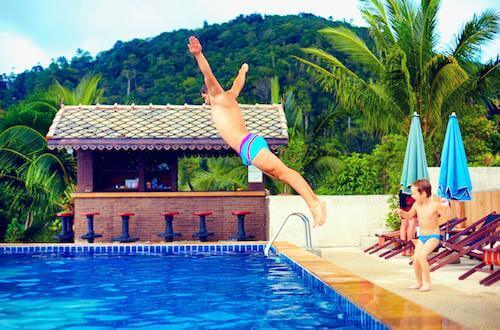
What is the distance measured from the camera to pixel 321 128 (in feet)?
71.4

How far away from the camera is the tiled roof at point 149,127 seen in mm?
→ 16375

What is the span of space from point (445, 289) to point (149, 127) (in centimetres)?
1014

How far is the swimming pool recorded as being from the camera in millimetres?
7555

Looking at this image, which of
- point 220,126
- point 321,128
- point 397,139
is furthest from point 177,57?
point 220,126

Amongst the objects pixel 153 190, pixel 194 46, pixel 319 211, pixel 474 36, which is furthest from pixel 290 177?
pixel 474 36

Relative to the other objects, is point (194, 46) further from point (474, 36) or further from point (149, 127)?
point (474, 36)

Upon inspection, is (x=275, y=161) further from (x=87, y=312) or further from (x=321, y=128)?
(x=321, y=128)

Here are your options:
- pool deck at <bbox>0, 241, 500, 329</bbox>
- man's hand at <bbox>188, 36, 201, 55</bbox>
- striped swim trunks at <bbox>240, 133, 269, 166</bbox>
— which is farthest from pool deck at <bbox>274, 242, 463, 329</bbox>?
man's hand at <bbox>188, 36, 201, 55</bbox>

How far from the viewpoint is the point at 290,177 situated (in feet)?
23.0

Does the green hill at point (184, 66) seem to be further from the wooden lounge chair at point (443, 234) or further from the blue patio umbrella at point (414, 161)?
the wooden lounge chair at point (443, 234)

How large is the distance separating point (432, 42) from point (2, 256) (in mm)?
13327

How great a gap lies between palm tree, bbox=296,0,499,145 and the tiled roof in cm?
425

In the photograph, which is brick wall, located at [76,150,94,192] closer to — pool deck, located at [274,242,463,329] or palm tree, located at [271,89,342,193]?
palm tree, located at [271,89,342,193]

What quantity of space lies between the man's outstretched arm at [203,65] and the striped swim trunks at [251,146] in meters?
0.61
